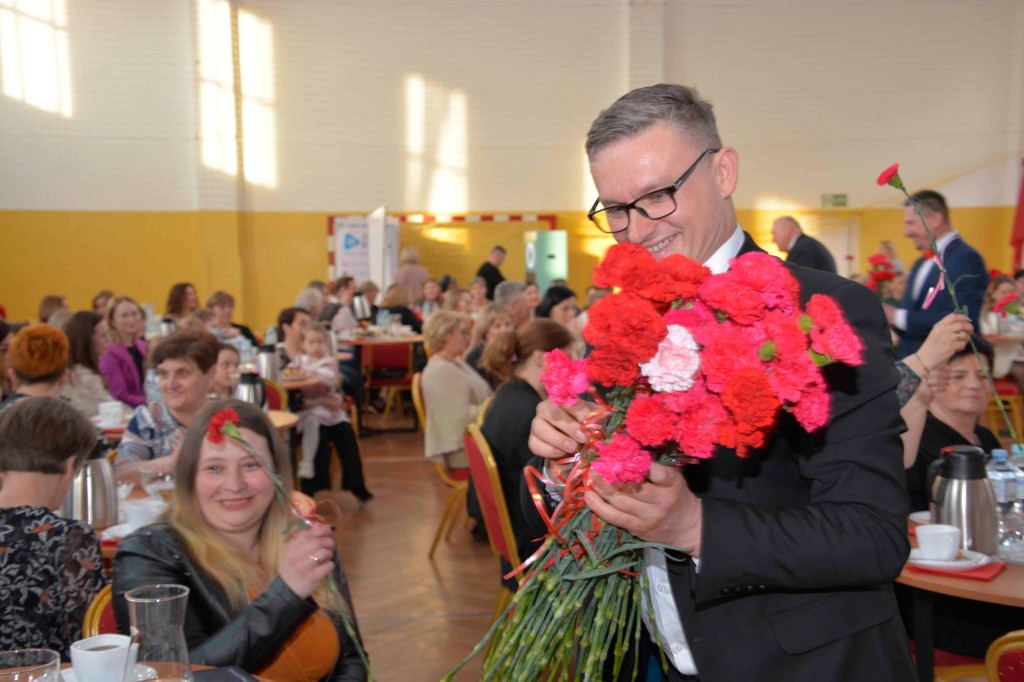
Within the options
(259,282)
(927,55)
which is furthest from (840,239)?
(259,282)

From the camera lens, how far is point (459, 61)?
43.6ft

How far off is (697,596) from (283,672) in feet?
3.81

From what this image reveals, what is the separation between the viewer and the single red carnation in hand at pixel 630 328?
0.93 metres

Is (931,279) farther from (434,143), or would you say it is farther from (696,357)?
(434,143)

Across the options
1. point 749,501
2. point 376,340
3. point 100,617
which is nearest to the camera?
point 749,501

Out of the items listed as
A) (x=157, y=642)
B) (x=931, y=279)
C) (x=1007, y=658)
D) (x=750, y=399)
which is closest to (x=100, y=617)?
(x=157, y=642)

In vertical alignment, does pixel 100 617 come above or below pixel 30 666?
below

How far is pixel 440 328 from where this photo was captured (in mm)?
5469

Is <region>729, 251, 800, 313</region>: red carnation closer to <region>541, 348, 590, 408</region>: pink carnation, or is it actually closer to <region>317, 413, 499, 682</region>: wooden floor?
<region>541, 348, 590, 408</region>: pink carnation

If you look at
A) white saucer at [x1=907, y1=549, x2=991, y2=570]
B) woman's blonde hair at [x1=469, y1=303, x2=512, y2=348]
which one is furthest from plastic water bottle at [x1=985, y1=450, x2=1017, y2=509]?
woman's blonde hair at [x1=469, y1=303, x2=512, y2=348]

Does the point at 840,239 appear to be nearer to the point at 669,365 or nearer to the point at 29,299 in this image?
the point at 29,299

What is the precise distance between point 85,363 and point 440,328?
2.19 metres

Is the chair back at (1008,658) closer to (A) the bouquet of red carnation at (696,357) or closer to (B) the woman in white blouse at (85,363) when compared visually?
(A) the bouquet of red carnation at (696,357)

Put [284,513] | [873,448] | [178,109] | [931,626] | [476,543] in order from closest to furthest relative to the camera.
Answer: [873,448] < [284,513] < [931,626] < [476,543] < [178,109]
